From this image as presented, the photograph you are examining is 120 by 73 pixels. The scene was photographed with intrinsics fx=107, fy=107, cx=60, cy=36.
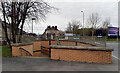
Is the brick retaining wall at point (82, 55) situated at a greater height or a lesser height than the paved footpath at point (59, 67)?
greater

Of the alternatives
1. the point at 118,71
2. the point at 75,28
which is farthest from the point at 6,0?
the point at 75,28

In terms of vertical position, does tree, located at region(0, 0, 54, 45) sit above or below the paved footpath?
above

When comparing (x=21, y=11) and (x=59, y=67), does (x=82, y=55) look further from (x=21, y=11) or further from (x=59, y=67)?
(x=21, y=11)

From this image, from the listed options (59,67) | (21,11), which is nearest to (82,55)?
(59,67)

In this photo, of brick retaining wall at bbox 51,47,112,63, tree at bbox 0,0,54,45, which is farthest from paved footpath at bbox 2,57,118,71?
tree at bbox 0,0,54,45

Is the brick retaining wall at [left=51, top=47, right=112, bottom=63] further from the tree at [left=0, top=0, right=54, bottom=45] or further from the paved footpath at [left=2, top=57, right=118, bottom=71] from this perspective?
the tree at [left=0, top=0, right=54, bottom=45]

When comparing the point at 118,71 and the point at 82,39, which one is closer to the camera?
the point at 118,71

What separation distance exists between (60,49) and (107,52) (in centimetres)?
311

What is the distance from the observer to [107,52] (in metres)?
6.81

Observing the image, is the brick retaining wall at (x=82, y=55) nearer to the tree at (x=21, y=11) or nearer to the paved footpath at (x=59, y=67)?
the paved footpath at (x=59, y=67)

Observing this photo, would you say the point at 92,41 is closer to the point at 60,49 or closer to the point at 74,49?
the point at 74,49

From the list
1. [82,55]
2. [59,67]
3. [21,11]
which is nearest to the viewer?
[59,67]

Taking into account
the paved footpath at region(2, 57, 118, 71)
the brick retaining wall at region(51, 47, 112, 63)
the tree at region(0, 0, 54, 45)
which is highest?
the tree at region(0, 0, 54, 45)

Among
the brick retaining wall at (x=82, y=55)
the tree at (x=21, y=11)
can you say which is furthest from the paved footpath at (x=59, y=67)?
the tree at (x=21, y=11)
